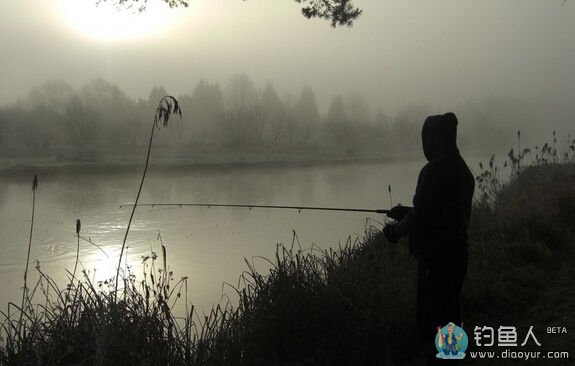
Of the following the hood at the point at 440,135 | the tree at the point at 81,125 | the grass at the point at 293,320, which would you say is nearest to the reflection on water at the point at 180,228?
the grass at the point at 293,320

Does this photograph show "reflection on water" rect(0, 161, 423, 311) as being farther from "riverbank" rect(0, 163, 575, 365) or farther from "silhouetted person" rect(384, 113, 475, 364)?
"silhouetted person" rect(384, 113, 475, 364)

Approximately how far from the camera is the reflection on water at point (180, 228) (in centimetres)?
742

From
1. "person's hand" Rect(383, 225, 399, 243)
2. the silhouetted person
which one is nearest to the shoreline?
"person's hand" Rect(383, 225, 399, 243)

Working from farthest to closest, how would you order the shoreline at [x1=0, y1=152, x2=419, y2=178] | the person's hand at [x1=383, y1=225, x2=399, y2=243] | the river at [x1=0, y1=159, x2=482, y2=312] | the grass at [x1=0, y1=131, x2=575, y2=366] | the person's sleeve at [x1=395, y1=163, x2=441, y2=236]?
the shoreline at [x1=0, y1=152, x2=419, y2=178] → the river at [x1=0, y1=159, x2=482, y2=312] → the grass at [x1=0, y1=131, x2=575, y2=366] → the person's hand at [x1=383, y1=225, x2=399, y2=243] → the person's sleeve at [x1=395, y1=163, x2=441, y2=236]

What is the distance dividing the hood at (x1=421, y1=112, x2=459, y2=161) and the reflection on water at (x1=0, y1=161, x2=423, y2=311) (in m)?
3.05

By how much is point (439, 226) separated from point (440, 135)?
1.55ft

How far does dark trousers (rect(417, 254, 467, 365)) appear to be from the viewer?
271cm

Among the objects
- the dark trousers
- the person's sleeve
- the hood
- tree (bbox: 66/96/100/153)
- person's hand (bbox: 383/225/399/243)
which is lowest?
the dark trousers

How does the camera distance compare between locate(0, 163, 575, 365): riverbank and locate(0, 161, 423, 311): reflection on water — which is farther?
locate(0, 161, 423, 311): reflection on water

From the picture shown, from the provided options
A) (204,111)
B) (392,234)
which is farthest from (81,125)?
(392,234)

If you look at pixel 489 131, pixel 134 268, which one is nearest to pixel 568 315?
pixel 134 268

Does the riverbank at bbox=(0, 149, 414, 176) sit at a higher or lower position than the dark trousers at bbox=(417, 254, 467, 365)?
higher

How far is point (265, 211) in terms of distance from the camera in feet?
43.8

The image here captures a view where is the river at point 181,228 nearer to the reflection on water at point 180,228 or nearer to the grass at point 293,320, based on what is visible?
the reflection on water at point 180,228
